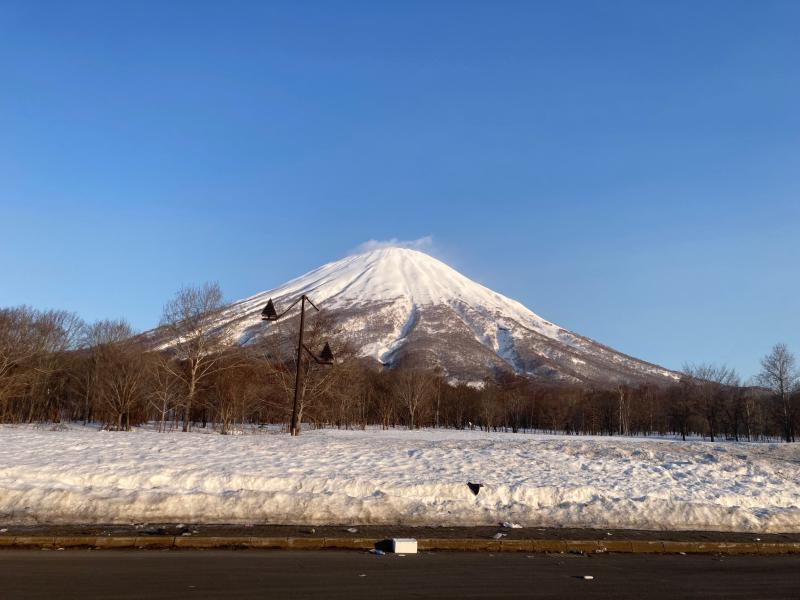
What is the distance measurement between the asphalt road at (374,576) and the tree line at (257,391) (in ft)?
113

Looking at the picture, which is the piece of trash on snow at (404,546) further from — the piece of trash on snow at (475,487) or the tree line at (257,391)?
the tree line at (257,391)

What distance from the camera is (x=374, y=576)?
7828 millimetres

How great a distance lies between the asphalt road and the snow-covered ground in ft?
7.62

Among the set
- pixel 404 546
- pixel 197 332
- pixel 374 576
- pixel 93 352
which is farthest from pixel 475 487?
pixel 93 352

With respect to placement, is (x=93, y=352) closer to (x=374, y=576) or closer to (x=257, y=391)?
(x=257, y=391)

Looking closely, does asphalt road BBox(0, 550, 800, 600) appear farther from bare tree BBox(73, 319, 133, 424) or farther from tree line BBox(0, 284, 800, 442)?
bare tree BBox(73, 319, 133, 424)

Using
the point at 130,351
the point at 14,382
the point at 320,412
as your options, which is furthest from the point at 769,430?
the point at 14,382

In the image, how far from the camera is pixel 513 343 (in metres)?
191

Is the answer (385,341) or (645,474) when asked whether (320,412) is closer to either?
(645,474)

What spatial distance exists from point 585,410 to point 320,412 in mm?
77616

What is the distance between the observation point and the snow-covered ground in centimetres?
1141

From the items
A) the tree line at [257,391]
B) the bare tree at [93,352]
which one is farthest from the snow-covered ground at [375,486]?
the bare tree at [93,352]

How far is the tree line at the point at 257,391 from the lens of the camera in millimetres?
47500

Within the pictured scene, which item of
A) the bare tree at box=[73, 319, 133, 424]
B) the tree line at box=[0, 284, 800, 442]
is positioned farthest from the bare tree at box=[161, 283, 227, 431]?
the bare tree at box=[73, 319, 133, 424]
